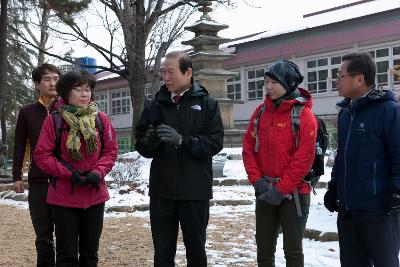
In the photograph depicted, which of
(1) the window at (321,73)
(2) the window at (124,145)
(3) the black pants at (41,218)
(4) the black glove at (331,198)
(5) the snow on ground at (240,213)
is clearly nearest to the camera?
(4) the black glove at (331,198)

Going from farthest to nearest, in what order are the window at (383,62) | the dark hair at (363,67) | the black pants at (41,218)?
the window at (383,62)
the black pants at (41,218)
the dark hair at (363,67)

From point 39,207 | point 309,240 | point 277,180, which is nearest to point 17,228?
point 39,207

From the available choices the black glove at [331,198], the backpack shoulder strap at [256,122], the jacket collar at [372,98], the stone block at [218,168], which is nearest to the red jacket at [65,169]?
the backpack shoulder strap at [256,122]

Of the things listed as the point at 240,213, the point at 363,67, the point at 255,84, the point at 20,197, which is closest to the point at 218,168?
the point at 240,213

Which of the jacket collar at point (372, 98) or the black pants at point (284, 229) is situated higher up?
the jacket collar at point (372, 98)

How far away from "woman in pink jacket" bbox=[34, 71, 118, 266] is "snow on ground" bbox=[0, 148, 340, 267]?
1.76 meters

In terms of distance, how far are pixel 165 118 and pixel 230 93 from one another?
26.7 metres

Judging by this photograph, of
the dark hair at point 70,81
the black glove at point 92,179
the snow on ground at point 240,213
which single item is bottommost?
the snow on ground at point 240,213

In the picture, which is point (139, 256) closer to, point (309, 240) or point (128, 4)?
point (309, 240)

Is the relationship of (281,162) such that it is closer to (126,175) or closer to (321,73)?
(126,175)

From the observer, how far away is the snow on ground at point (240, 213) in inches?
206

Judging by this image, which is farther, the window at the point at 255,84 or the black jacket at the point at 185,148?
the window at the point at 255,84

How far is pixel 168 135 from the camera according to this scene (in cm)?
338

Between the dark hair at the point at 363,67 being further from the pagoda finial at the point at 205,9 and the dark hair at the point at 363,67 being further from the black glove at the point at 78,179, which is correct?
the pagoda finial at the point at 205,9
